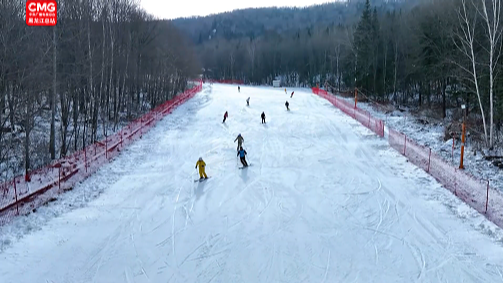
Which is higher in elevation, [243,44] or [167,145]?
[243,44]

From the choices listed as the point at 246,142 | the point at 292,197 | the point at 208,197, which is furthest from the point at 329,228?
the point at 246,142

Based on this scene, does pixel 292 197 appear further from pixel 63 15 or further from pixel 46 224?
pixel 63 15

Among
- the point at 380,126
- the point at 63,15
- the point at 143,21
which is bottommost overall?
the point at 380,126

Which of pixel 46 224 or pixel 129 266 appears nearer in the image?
pixel 129 266

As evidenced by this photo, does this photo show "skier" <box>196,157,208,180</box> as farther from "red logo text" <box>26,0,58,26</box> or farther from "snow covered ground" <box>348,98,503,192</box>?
"snow covered ground" <box>348,98,503,192</box>

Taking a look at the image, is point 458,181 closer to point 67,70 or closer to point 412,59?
point 67,70

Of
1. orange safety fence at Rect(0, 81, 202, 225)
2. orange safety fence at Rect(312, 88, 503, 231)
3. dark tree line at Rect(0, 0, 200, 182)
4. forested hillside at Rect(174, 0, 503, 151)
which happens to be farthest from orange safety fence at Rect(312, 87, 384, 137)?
dark tree line at Rect(0, 0, 200, 182)
